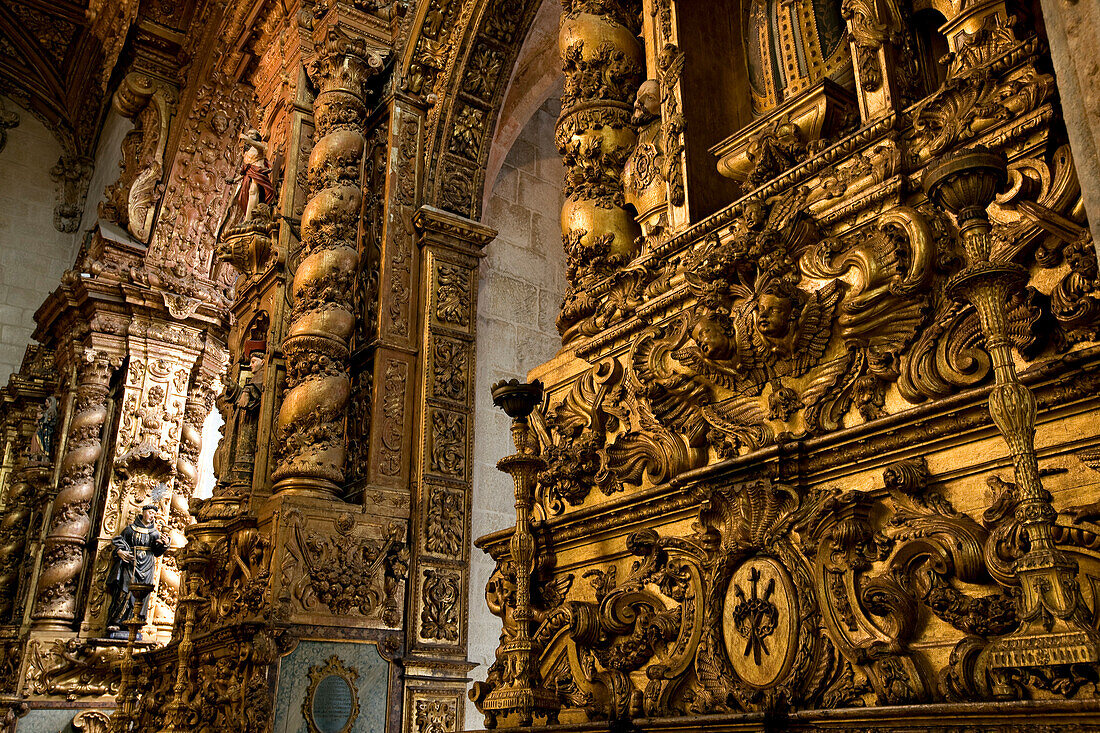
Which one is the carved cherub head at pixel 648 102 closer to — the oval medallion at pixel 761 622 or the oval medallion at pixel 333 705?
the oval medallion at pixel 761 622

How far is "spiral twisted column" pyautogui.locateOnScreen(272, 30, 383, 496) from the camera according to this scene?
597 cm

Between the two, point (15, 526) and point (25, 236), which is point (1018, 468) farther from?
point (25, 236)

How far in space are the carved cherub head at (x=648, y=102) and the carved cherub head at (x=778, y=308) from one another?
1.55 m

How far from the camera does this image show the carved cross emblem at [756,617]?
2.60 metres

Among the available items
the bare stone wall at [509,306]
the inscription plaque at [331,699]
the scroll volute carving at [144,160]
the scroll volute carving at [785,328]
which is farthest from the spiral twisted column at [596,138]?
the scroll volute carving at [144,160]

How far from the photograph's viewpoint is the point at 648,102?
13.4 feet

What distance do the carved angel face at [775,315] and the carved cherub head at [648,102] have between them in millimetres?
1580

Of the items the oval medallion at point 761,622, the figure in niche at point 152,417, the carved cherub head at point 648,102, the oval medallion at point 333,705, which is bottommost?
the oval medallion at point 333,705

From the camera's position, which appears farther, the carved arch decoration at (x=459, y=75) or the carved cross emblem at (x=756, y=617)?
the carved arch decoration at (x=459, y=75)

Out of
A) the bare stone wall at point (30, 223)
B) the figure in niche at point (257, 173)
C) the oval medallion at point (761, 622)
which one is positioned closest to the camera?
the oval medallion at point (761, 622)

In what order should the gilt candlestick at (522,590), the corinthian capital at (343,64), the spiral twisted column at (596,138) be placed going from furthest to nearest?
the corinthian capital at (343,64) → the spiral twisted column at (596,138) → the gilt candlestick at (522,590)

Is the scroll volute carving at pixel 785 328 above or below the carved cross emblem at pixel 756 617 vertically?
above

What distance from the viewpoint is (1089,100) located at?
5.46ft

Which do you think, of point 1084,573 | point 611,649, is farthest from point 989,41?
point 611,649
